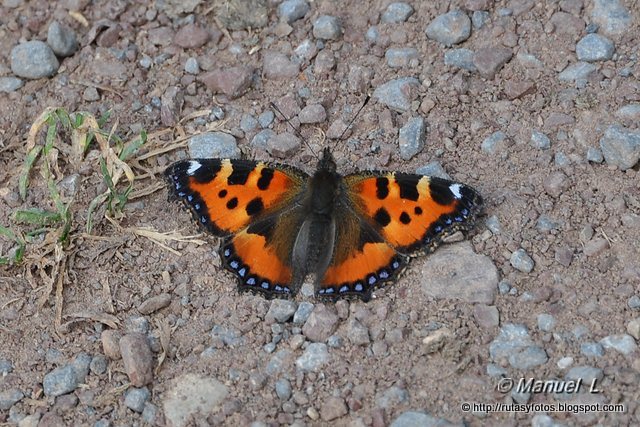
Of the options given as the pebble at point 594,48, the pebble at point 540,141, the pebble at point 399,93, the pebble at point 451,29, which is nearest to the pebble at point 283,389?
the pebble at point 399,93

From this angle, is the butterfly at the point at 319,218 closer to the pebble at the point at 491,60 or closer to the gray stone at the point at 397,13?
the pebble at the point at 491,60

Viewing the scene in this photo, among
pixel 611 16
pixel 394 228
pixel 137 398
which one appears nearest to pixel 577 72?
pixel 611 16

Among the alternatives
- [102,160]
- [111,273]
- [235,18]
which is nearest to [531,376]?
[111,273]

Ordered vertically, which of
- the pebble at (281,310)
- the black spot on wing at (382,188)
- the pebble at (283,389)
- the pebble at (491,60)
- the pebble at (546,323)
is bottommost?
the pebble at (283,389)

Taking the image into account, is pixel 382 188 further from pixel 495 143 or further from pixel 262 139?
pixel 262 139

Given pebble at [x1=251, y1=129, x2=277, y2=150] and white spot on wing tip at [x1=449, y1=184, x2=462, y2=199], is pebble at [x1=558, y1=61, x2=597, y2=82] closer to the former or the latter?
white spot on wing tip at [x1=449, y1=184, x2=462, y2=199]

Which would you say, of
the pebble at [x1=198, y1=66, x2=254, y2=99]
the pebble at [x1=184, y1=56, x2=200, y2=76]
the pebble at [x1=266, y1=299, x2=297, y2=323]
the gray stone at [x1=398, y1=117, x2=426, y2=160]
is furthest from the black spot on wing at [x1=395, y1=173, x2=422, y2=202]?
the pebble at [x1=184, y1=56, x2=200, y2=76]

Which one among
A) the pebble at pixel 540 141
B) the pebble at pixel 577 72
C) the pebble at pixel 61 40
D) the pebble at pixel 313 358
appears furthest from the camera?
the pebble at pixel 61 40
